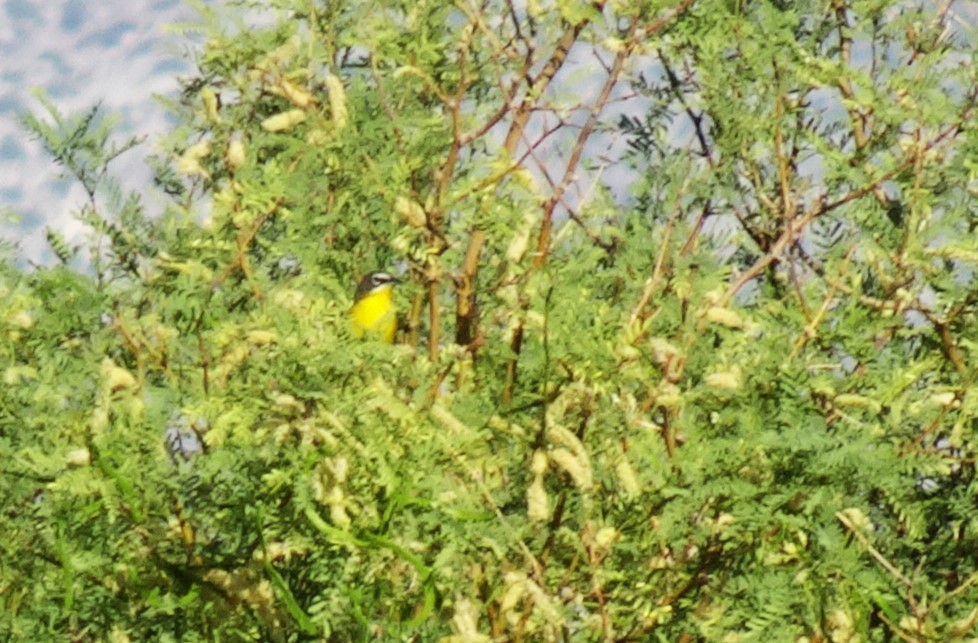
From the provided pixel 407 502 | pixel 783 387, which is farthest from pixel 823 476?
pixel 407 502

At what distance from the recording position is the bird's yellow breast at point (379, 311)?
10.7 feet

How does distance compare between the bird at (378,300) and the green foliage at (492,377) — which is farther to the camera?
the bird at (378,300)

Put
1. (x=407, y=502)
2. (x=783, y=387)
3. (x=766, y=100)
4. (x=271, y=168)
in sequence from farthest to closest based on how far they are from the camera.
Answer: (x=766, y=100) < (x=271, y=168) < (x=783, y=387) < (x=407, y=502)

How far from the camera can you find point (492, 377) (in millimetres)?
2910

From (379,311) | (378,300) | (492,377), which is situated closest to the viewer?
(492,377)

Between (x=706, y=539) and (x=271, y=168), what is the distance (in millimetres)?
1065

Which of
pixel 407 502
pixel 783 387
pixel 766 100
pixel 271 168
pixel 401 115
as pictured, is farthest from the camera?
pixel 766 100

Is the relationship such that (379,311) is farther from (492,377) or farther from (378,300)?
(492,377)

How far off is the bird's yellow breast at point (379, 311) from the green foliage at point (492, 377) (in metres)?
0.06

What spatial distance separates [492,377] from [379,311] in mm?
944

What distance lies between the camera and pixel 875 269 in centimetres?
354

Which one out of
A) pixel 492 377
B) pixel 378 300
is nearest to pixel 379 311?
pixel 378 300

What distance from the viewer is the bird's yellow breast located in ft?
10.7

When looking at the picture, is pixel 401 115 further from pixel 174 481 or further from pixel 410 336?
pixel 174 481
